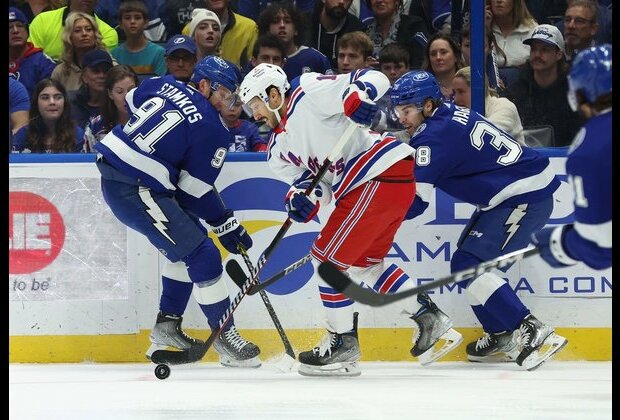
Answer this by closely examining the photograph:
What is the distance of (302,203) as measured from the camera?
491cm

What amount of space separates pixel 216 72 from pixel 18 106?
0.97m

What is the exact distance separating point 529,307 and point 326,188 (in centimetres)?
105

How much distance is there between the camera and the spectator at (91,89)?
5.56m

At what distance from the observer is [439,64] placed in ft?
17.7

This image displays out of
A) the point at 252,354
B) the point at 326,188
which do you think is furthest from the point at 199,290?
the point at 326,188

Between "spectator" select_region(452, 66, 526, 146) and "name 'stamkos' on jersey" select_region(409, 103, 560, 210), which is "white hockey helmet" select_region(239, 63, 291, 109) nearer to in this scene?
"name 'stamkos' on jersey" select_region(409, 103, 560, 210)

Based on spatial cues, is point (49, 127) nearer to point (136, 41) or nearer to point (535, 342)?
point (136, 41)

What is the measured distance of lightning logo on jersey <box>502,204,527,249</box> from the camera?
5.15 meters

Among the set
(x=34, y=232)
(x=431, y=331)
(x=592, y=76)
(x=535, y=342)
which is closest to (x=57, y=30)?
(x=34, y=232)

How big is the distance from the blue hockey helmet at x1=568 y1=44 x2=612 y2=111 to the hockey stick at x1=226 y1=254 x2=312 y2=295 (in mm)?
1860

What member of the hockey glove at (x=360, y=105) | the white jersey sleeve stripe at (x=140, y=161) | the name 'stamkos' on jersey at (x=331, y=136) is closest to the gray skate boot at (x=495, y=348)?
the name 'stamkos' on jersey at (x=331, y=136)

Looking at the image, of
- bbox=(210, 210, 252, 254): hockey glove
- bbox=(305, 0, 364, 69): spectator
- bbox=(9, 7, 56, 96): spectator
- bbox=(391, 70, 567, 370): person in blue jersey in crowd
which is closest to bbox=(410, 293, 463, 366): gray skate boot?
bbox=(391, 70, 567, 370): person in blue jersey in crowd

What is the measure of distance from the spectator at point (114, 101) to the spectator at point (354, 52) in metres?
0.90

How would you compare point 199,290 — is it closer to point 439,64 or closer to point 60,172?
point 60,172
